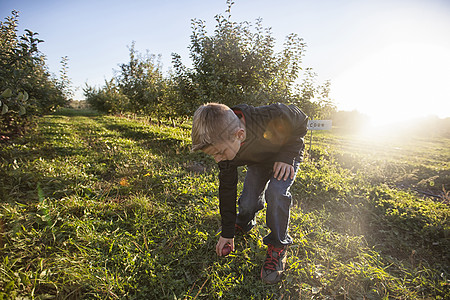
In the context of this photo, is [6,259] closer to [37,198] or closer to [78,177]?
[37,198]

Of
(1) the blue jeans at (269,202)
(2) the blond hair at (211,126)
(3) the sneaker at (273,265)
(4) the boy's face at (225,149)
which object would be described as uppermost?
(2) the blond hair at (211,126)

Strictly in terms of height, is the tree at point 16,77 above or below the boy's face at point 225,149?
above

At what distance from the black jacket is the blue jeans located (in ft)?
0.77

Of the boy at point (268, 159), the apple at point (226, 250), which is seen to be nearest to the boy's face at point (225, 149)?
the boy at point (268, 159)

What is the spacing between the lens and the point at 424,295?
1976mm

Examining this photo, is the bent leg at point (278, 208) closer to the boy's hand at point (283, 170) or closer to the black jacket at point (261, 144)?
the boy's hand at point (283, 170)

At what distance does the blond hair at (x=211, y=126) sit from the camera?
1.71m

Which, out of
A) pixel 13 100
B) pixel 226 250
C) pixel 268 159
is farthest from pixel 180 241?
pixel 13 100

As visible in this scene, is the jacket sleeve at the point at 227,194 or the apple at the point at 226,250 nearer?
the jacket sleeve at the point at 227,194

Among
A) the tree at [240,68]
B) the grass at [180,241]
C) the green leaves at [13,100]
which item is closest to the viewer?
the grass at [180,241]

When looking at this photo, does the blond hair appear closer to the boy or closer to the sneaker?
the boy

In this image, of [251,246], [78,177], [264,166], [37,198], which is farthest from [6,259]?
[264,166]

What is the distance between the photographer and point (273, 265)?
Result: 206 centimetres

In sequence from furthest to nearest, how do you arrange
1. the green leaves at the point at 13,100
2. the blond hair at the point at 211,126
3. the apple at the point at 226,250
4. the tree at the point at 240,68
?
the tree at the point at 240,68, the apple at the point at 226,250, the green leaves at the point at 13,100, the blond hair at the point at 211,126
